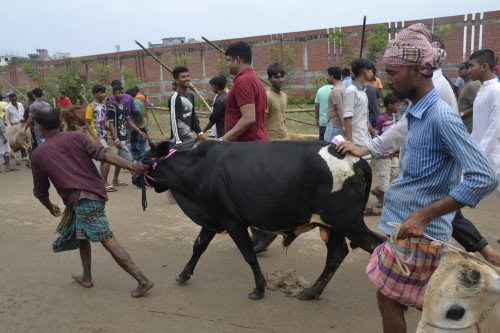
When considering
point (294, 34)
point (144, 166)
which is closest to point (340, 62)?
point (294, 34)

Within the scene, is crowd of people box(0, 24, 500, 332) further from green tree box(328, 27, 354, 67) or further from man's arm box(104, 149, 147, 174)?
green tree box(328, 27, 354, 67)

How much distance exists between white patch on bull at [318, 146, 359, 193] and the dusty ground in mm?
1018

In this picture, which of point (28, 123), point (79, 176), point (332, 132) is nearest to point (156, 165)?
point (79, 176)

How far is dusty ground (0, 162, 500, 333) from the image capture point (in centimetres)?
355

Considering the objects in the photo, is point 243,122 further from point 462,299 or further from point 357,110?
point 462,299

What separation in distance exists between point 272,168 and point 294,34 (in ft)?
56.8

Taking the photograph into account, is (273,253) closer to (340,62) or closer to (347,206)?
(347,206)

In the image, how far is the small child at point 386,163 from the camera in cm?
604

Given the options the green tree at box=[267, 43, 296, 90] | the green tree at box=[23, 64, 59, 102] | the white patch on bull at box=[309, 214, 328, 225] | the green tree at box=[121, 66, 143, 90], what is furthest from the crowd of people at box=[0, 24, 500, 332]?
the green tree at box=[23, 64, 59, 102]

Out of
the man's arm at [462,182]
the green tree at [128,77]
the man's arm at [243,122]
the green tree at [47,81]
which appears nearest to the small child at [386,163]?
the man's arm at [243,122]

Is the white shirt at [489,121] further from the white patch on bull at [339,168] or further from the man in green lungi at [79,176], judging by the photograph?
the man in green lungi at [79,176]

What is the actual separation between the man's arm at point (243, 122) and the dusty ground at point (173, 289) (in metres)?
1.33

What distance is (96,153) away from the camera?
12.7 feet

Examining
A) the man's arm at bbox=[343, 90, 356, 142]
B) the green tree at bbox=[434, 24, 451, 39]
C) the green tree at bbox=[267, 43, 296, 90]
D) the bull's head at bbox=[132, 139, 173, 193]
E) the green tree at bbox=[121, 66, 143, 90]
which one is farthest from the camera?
the green tree at bbox=[121, 66, 143, 90]
